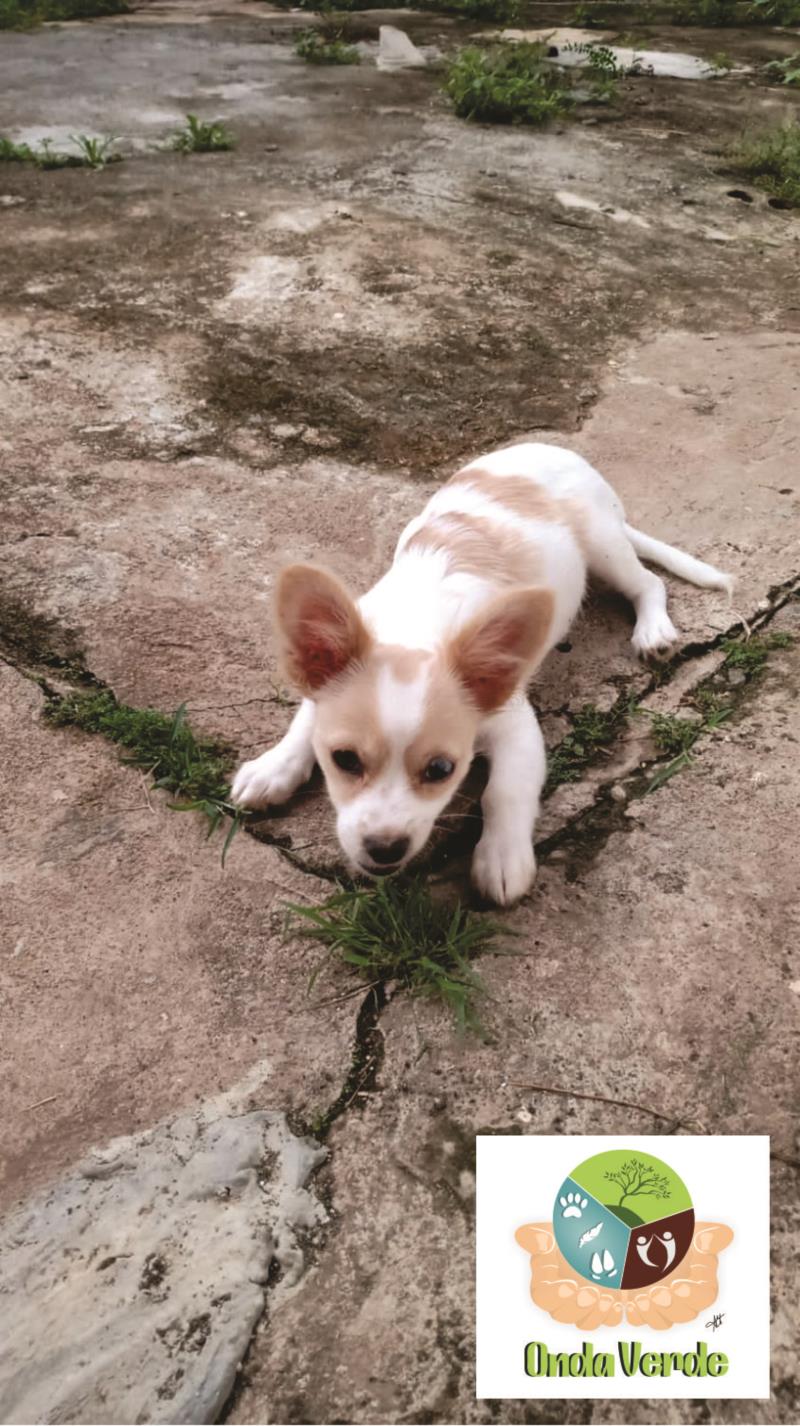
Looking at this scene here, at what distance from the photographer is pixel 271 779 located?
8.60ft

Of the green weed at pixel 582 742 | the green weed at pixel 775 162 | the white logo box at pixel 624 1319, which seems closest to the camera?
the white logo box at pixel 624 1319

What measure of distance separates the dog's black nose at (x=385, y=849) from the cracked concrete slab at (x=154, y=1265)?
53cm

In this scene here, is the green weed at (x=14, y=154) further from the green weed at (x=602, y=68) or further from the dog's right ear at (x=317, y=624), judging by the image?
the dog's right ear at (x=317, y=624)

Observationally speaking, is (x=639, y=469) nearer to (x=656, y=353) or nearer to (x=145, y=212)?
(x=656, y=353)

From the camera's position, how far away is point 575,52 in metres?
8.95

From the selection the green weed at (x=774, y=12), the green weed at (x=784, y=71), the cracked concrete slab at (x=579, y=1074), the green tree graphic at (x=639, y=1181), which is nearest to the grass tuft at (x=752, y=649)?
the cracked concrete slab at (x=579, y=1074)

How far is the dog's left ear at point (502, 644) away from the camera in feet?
7.22

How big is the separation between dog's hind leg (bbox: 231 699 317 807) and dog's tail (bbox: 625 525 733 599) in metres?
1.41

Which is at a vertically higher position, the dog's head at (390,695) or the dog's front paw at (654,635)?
the dog's head at (390,695)

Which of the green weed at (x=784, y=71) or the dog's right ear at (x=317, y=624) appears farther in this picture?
the green weed at (x=784, y=71)

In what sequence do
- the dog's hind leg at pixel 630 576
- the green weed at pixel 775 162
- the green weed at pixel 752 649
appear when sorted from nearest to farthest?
the green weed at pixel 752 649
the dog's hind leg at pixel 630 576
the green weed at pixel 775 162

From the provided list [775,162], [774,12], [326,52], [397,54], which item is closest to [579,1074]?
[775,162]

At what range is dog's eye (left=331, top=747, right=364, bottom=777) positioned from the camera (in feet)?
7.23

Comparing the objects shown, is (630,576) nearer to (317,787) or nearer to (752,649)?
(752,649)
